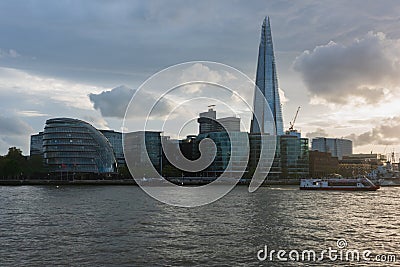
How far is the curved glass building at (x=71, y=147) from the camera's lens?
582 feet

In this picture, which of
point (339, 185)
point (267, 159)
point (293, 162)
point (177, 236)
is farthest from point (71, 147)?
point (177, 236)

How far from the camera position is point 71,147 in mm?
177750

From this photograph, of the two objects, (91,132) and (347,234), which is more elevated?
Result: (91,132)

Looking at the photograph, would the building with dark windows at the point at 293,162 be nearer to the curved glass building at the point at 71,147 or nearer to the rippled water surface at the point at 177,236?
the curved glass building at the point at 71,147

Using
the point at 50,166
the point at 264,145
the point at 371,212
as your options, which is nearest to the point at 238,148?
the point at 264,145

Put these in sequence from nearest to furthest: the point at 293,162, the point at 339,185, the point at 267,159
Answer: the point at 339,185, the point at 267,159, the point at 293,162

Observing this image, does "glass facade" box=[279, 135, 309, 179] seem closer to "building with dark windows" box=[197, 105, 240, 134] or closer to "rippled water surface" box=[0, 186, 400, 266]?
"building with dark windows" box=[197, 105, 240, 134]

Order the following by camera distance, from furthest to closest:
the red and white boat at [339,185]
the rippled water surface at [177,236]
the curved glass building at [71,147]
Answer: the curved glass building at [71,147], the red and white boat at [339,185], the rippled water surface at [177,236]

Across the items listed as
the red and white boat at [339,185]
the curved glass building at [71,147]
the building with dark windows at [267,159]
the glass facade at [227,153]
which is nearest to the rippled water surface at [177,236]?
the red and white boat at [339,185]

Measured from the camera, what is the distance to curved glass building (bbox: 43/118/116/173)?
17750cm

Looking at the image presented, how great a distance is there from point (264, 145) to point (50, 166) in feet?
267

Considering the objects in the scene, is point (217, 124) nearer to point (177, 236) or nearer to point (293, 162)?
point (293, 162)

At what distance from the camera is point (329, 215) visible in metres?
48.6

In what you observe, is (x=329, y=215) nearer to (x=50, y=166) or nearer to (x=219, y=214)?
(x=219, y=214)
